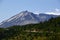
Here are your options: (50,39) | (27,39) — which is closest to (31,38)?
(27,39)

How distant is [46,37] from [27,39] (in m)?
14.6

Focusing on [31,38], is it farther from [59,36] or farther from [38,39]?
[59,36]

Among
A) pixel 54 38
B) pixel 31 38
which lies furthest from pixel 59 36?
pixel 31 38

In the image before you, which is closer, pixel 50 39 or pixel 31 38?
pixel 50 39

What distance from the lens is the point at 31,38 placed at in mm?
199250

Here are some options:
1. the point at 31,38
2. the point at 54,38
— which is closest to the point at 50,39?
the point at 54,38

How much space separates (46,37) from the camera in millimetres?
198125

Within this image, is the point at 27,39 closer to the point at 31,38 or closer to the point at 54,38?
the point at 31,38

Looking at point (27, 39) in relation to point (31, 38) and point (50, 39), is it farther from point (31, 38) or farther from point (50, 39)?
point (50, 39)

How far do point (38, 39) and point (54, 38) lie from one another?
11852mm

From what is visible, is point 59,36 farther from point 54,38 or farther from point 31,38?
point 31,38

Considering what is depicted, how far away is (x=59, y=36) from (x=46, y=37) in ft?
32.8

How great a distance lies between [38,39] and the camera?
630 ft

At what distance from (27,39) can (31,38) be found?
323 cm
